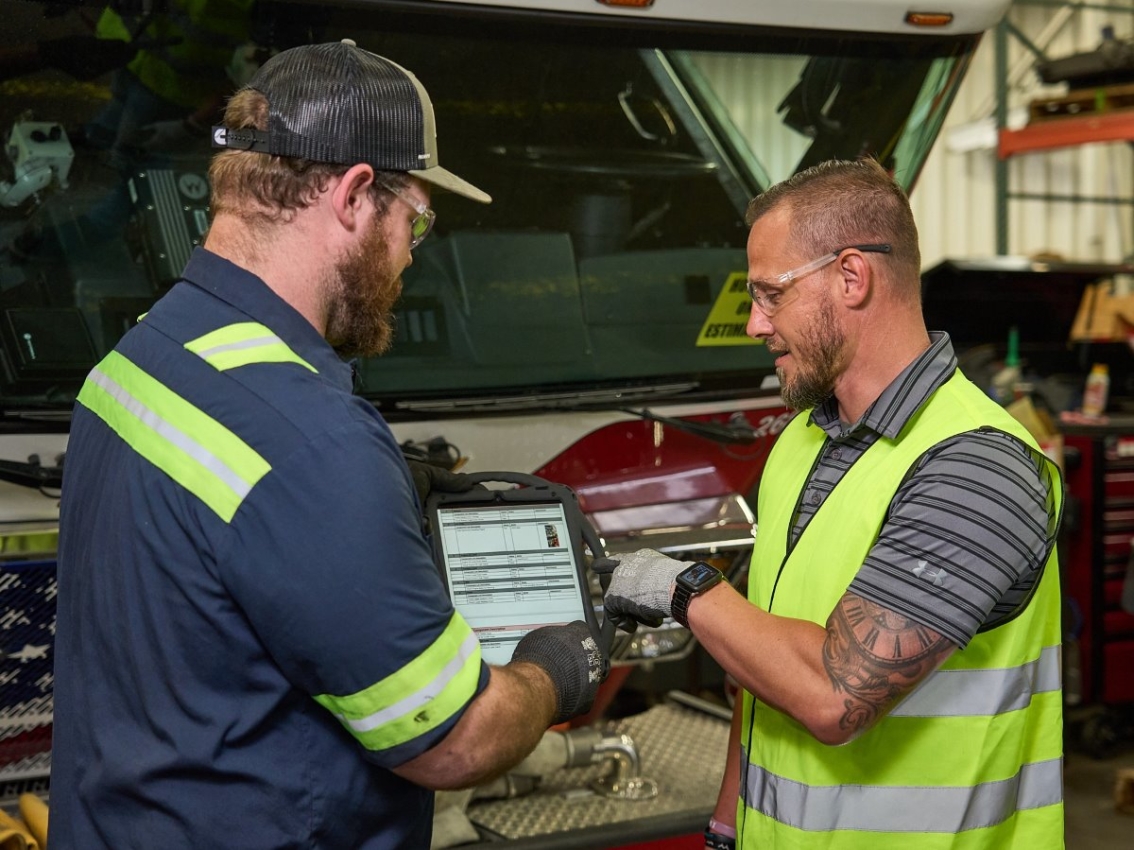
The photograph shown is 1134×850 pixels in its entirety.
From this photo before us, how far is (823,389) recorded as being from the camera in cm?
180

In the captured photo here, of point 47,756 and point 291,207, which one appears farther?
point 47,756

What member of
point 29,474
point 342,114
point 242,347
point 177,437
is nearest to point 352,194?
point 342,114

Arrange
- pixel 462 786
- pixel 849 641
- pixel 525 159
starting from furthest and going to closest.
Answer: pixel 525 159 → pixel 849 641 → pixel 462 786

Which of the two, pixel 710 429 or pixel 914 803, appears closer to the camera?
pixel 914 803

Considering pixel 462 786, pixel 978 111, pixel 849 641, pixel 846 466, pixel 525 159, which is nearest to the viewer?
pixel 462 786

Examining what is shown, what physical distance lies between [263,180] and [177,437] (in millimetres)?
327

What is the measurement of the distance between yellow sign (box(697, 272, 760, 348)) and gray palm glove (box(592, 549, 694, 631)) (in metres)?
1.22

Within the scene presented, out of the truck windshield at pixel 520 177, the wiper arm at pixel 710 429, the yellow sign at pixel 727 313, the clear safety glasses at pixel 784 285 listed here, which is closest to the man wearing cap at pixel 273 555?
the clear safety glasses at pixel 784 285

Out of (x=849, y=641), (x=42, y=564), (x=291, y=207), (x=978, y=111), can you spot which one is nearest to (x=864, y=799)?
(x=849, y=641)

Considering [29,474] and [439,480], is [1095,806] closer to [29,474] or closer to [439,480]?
[439,480]

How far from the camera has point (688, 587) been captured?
168 cm

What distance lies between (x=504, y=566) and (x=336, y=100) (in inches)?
31.4

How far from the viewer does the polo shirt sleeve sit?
1256 mm

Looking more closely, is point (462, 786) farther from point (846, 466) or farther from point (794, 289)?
point (794, 289)
